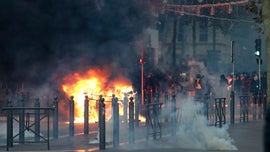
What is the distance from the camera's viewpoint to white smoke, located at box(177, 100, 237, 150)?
11.8 metres

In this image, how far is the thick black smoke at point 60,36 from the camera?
2038 cm

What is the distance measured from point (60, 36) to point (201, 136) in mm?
10066

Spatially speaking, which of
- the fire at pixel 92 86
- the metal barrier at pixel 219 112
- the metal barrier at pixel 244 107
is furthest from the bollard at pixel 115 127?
the metal barrier at pixel 244 107

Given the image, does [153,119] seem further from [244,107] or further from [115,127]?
[244,107]

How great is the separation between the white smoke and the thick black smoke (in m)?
7.29

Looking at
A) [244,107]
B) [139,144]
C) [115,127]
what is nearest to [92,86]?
[244,107]

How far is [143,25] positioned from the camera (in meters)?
23.0

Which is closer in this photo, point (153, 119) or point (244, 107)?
point (153, 119)

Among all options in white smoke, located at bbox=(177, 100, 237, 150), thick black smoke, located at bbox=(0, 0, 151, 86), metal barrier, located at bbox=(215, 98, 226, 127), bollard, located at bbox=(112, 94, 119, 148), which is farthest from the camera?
thick black smoke, located at bbox=(0, 0, 151, 86)

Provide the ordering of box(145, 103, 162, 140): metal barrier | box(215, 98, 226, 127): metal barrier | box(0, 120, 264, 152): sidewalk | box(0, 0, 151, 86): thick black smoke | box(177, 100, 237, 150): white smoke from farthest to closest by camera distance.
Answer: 1. box(0, 0, 151, 86): thick black smoke
2. box(215, 98, 226, 127): metal barrier
3. box(145, 103, 162, 140): metal barrier
4. box(177, 100, 237, 150): white smoke
5. box(0, 120, 264, 152): sidewalk

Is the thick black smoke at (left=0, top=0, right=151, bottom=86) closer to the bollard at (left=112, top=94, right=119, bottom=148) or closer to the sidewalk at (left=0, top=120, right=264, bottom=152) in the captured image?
the sidewalk at (left=0, top=120, right=264, bottom=152)

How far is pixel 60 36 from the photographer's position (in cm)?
2114

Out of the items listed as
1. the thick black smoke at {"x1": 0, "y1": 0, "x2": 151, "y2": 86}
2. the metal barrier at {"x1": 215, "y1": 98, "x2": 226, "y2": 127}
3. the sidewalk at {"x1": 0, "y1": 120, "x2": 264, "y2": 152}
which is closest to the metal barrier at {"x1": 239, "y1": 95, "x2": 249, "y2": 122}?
the metal barrier at {"x1": 215, "y1": 98, "x2": 226, "y2": 127}

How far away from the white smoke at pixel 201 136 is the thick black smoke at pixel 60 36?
23.9 ft
